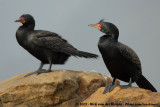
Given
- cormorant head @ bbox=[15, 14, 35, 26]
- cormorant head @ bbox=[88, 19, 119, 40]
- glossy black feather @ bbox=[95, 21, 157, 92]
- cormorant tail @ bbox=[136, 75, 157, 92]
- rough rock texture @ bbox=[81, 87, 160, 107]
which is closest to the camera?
rough rock texture @ bbox=[81, 87, 160, 107]

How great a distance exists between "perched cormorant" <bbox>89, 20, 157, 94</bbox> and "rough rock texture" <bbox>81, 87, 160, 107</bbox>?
0.65 feet

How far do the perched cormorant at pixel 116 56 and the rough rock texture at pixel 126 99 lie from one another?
0.65 feet

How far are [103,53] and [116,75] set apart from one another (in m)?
0.58

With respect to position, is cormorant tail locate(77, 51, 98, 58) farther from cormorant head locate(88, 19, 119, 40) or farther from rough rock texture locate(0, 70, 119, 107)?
cormorant head locate(88, 19, 119, 40)

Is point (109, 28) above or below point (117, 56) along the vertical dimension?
above

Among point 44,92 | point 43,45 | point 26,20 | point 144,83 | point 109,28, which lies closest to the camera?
point 109,28

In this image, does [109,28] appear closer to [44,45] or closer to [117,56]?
[117,56]

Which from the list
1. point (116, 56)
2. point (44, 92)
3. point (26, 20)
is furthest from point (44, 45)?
point (116, 56)

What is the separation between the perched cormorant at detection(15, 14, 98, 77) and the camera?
862 centimetres

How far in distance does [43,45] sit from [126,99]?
333 cm

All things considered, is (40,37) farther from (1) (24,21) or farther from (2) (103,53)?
(2) (103,53)

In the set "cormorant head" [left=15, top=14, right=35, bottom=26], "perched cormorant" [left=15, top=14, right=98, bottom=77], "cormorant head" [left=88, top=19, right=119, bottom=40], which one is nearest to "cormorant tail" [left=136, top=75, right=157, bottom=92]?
"cormorant head" [left=88, top=19, right=119, bottom=40]

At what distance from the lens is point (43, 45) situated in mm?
8578

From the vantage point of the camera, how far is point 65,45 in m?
8.81
